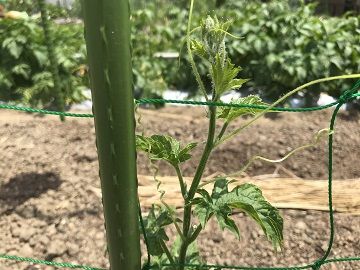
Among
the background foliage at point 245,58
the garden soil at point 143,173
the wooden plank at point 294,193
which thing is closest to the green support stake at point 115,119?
the garden soil at point 143,173

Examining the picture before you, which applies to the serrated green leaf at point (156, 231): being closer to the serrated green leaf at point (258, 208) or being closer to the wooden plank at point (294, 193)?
the serrated green leaf at point (258, 208)

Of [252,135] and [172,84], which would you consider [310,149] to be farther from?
[172,84]

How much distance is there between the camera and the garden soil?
2.36 meters

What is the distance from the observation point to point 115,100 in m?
1.08

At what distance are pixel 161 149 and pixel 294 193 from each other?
1690 mm

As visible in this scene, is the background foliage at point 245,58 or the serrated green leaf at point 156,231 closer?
the serrated green leaf at point 156,231

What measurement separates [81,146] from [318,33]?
8.19 ft

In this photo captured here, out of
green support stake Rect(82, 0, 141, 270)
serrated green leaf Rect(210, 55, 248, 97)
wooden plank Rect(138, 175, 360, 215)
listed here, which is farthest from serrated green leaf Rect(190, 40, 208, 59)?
wooden plank Rect(138, 175, 360, 215)

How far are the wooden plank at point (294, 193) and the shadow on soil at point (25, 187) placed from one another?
21.6 inches

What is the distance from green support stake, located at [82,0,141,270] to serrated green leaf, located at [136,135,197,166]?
0.10 metres

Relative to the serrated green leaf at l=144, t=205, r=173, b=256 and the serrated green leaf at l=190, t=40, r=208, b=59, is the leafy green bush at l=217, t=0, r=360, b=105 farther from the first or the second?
the serrated green leaf at l=190, t=40, r=208, b=59

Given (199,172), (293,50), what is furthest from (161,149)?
(293,50)

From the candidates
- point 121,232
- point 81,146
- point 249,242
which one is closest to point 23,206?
point 81,146

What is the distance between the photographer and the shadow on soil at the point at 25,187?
9.02 ft
